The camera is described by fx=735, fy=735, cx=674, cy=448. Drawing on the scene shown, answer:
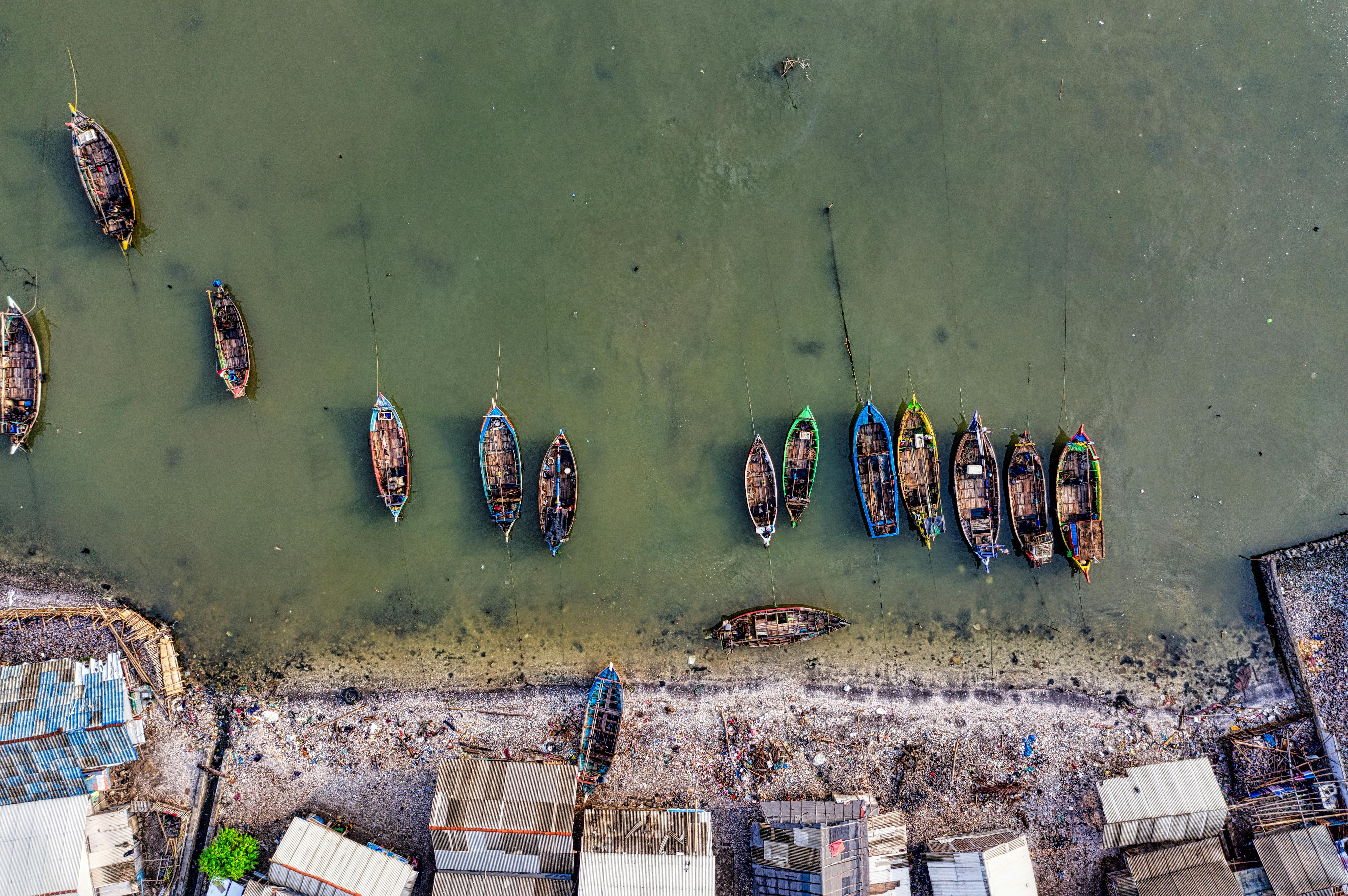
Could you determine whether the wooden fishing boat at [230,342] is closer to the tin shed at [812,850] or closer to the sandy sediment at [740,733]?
the sandy sediment at [740,733]

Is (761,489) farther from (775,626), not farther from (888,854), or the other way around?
(888,854)

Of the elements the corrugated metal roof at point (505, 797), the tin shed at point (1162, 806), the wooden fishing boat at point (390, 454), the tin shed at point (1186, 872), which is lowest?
the tin shed at point (1186, 872)

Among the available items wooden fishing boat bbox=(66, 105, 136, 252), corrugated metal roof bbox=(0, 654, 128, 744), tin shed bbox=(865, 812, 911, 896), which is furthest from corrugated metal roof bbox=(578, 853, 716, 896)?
wooden fishing boat bbox=(66, 105, 136, 252)

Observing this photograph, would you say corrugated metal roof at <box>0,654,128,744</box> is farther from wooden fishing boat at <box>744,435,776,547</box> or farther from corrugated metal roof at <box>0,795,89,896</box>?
wooden fishing boat at <box>744,435,776,547</box>

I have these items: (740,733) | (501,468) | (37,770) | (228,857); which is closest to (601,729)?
(740,733)

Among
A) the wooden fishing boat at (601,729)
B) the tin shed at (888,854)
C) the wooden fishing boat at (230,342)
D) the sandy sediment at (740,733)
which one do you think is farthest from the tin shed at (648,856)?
the wooden fishing boat at (230,342)

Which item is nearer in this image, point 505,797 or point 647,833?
point 505,797

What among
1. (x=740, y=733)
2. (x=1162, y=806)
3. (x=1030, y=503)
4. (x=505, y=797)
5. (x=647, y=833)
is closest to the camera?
(x=505, y=797)
